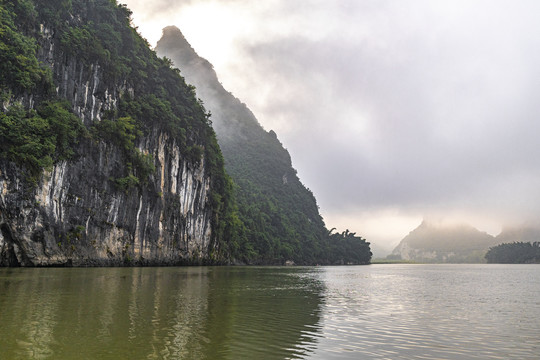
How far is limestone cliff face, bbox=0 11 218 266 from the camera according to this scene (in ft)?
133

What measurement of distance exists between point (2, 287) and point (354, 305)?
18.1 meters

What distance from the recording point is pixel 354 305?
1852 cm

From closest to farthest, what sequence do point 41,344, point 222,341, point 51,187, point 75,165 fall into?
point 41,344
point 222,341
point 51,187
point 75,165

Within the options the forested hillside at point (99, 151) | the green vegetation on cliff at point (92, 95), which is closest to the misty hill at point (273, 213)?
the forested hillside at point (99, 151)

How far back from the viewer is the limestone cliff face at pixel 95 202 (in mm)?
40438

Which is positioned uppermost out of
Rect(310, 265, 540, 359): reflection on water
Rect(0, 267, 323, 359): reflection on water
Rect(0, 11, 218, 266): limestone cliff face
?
Rect(0, 11, 218, 266): limestone cliff face

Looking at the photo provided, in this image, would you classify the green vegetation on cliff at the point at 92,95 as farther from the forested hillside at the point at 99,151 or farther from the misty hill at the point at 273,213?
the misty hill at the point at 273,213

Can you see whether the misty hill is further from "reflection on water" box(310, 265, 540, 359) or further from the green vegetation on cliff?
"reflection on water" box(310, 265, 540, 359)

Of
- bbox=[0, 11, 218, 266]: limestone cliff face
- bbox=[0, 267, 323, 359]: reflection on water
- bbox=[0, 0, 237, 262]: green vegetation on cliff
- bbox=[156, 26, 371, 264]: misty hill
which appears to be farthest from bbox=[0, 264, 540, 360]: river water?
bbox=[156, 26, 371, 264]: misty hill

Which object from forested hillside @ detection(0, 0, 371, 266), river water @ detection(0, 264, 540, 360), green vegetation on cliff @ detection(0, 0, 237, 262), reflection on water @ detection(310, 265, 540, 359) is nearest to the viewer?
river water @ detection(0, 264, 540, 360)

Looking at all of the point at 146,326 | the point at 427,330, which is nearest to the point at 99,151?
the point at 146,326

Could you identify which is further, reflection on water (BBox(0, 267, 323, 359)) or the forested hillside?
the forested hillside

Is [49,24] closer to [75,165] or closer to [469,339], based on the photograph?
[75,165]

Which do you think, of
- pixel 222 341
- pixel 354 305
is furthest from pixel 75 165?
pixel 222 341
